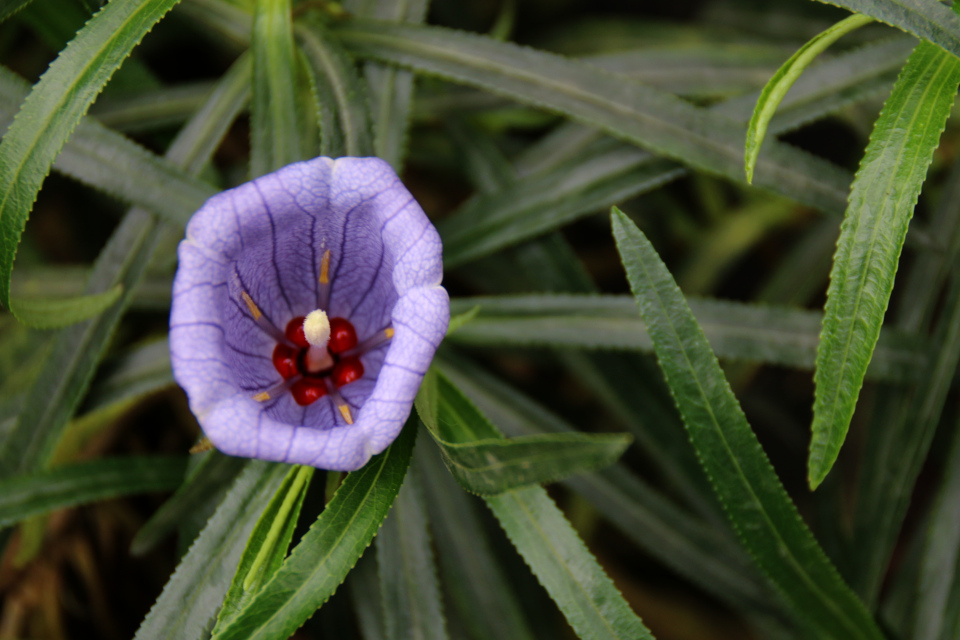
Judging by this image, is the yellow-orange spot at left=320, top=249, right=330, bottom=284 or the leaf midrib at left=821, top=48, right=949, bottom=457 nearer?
the leaf midrib at left=821, top=48, right=949, bottom=457

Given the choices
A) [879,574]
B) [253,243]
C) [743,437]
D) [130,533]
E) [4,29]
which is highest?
[4,29]

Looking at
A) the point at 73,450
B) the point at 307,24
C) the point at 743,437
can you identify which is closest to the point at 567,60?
the point at 307,24

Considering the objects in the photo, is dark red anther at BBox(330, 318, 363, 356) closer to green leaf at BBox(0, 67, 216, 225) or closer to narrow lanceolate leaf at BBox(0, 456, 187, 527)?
green leaf at BBox(0, 67, 216, 225)

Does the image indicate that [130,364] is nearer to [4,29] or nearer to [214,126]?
[214,126]

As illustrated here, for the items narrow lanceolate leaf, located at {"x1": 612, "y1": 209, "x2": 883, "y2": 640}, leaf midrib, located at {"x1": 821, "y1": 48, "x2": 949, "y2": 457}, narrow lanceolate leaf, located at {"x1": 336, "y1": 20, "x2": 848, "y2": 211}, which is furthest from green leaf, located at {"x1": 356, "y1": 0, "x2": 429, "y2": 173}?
leaf midrib, located at {"x1": 821, "y1": 48, "x2": 949, "y2": 457}

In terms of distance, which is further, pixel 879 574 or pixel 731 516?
pixel 879 574

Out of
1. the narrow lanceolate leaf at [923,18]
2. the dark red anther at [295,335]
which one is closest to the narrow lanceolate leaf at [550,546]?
the dark red anther at [295,335]

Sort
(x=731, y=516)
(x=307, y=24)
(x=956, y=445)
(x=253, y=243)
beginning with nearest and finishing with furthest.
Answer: (x=253, y=243)
(x=731, y=516)
(x=307, y=24)
(x=956, y=445)
